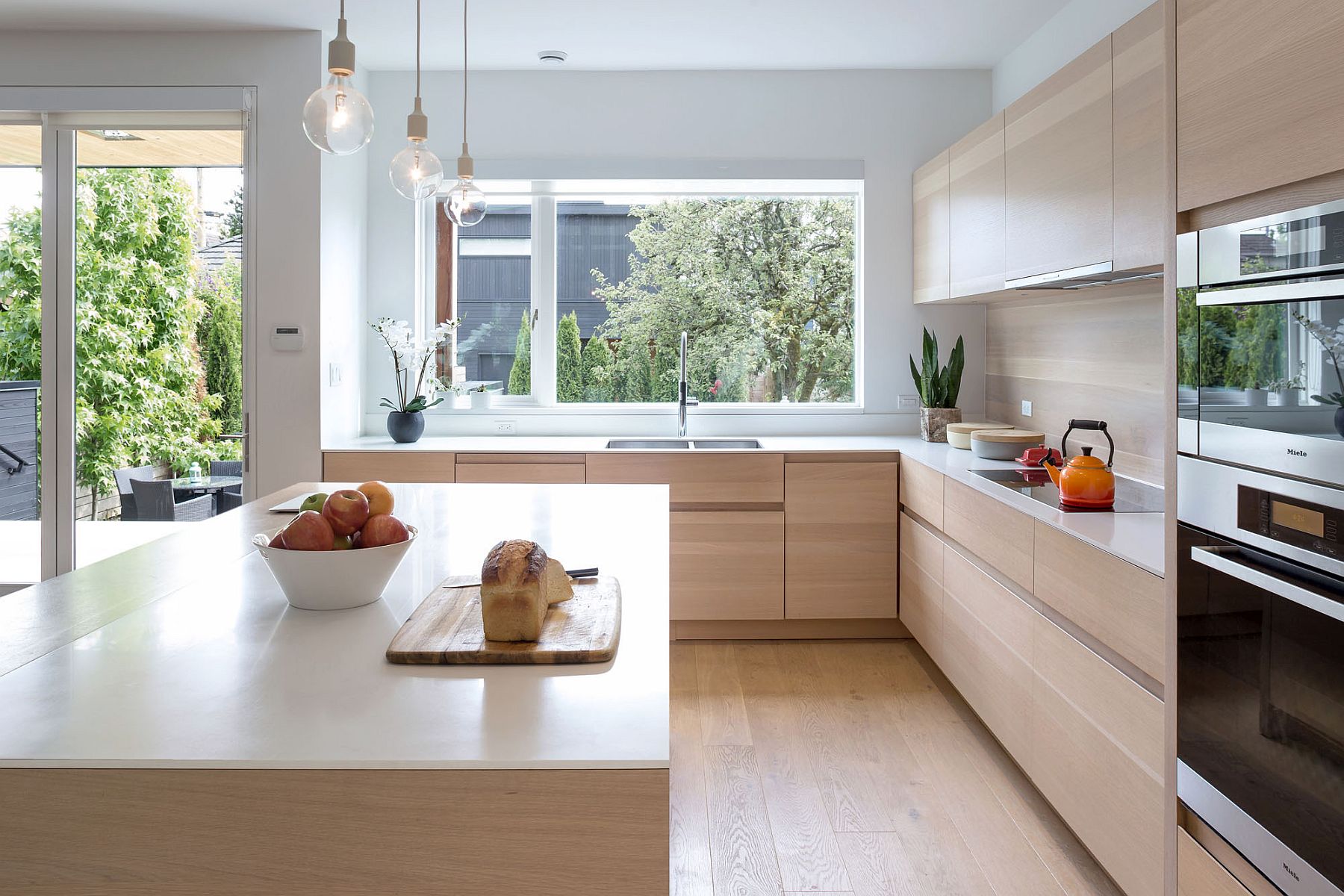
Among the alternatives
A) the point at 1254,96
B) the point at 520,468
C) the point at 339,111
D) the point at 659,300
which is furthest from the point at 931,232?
the point at 339,111

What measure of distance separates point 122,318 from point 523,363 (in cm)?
174

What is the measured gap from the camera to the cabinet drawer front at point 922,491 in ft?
11.1

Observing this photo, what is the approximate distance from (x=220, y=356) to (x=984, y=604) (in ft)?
10.6

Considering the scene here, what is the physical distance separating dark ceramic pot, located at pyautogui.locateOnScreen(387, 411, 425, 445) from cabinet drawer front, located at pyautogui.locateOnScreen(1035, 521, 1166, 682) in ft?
8.76

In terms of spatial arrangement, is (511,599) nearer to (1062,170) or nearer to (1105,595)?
(1105,595)

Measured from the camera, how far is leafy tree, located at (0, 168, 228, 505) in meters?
4.04

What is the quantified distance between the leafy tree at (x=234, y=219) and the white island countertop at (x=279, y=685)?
8.25ft

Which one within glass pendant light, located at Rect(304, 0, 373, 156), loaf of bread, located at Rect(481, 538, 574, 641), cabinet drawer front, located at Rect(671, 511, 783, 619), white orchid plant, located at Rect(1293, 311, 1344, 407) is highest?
glass pendant light, located at Rect(304, 0, 373, 156)

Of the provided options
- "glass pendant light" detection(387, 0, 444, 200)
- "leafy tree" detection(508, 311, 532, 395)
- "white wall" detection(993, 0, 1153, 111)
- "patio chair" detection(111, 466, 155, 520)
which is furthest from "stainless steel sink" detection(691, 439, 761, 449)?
"patio chair" detection(111, 466, 155, 520)

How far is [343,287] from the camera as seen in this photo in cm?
414

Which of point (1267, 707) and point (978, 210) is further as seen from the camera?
point (978, 210)

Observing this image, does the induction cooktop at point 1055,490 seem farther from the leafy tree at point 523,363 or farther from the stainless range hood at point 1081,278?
the leafy tree at point 523,363

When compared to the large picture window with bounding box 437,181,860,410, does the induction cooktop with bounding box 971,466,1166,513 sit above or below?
below

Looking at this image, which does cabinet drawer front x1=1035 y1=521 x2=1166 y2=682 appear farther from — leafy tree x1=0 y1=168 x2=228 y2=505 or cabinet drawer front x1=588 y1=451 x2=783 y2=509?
leafy tree x1=0 y1=168 x2=228 y2=505
